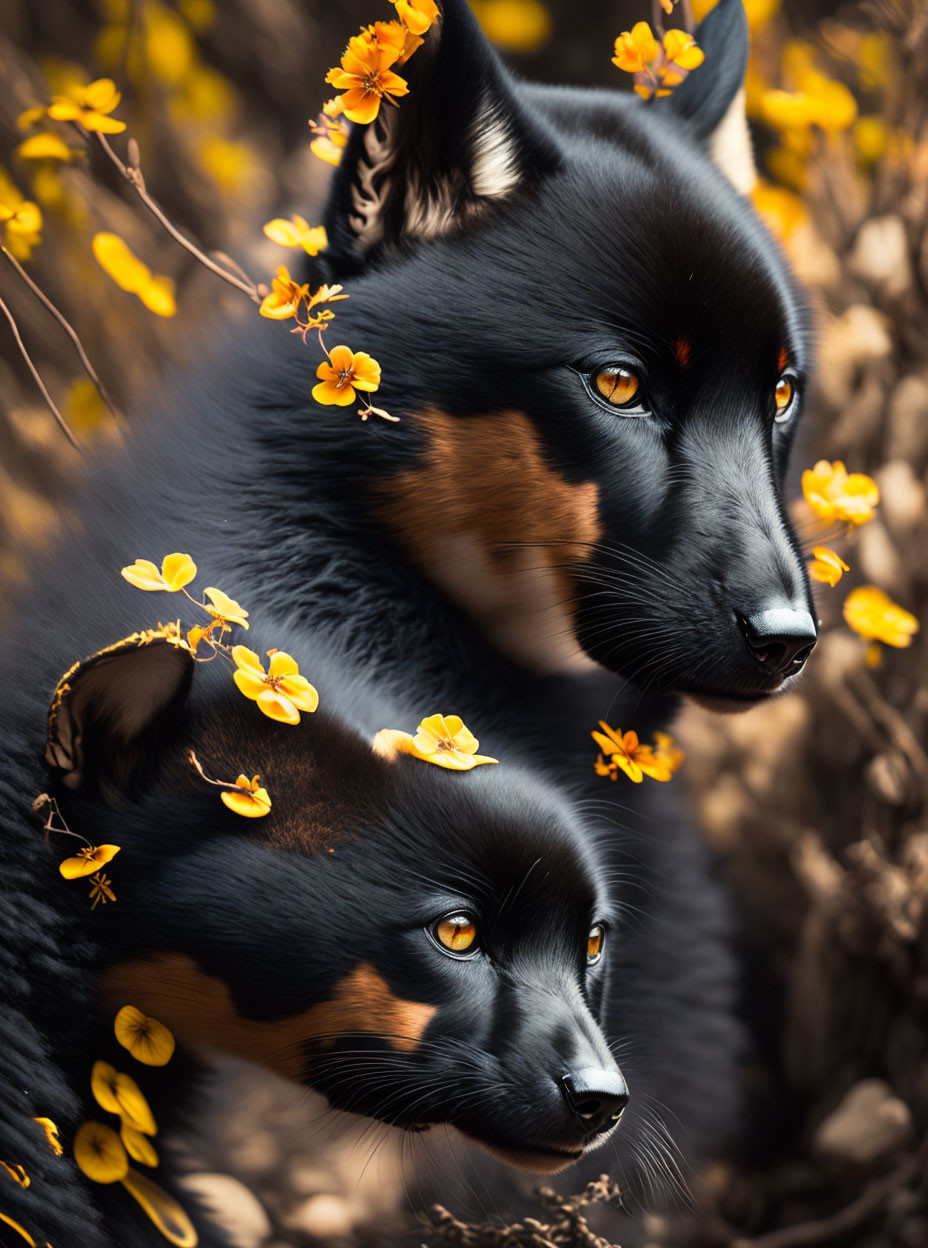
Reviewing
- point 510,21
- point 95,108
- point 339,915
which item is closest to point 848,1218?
point 339,915

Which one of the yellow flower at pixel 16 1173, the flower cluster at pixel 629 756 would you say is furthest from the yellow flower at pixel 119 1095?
the flower cluster at pixel 629 756

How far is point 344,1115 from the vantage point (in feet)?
4.65

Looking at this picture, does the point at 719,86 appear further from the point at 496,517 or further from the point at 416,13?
the point at 496,517

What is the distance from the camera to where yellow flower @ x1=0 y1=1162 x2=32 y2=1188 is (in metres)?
1.28

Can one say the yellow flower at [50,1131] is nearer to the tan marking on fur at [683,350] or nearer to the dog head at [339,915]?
the dog head at [339,915]

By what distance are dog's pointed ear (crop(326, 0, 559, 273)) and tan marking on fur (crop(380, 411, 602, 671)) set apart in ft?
0.77

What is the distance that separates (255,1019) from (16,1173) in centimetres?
26

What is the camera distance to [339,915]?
1.29 meters

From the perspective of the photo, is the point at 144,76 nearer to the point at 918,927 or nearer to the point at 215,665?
the point at 215,665

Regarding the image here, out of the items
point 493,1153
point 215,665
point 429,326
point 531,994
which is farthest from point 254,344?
point 493,1153

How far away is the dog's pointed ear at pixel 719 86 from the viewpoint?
1.70m

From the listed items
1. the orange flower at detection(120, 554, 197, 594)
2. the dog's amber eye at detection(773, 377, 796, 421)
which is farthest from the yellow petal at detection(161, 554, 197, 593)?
the dog's amber eye at detection(773, 377, 796, 421)

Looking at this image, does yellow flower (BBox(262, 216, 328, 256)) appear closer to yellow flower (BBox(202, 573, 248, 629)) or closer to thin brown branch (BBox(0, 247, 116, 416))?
thin brown branch (BBox(0, 247, 116, 416))

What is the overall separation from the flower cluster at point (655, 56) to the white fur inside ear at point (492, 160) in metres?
0.20
